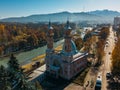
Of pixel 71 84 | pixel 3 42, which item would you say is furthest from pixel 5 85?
pixel 3 42

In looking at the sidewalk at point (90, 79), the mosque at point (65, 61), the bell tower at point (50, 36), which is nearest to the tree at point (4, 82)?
the mosque at point (65, 61)

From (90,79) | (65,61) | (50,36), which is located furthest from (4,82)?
(90,79)

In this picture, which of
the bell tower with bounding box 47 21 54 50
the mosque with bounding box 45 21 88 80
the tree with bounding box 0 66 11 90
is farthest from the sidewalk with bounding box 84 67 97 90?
the tree with bounding box 0 66 11 90

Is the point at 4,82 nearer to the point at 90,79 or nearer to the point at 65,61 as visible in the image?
the point at 65,61

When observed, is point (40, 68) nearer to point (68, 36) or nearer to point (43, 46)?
point (68, 36)

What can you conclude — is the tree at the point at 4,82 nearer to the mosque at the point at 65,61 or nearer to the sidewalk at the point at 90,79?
the mosque at the point at 65,61

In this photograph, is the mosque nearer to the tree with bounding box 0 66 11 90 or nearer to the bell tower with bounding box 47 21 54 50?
the bell tower with bounding box 47 21 54 50

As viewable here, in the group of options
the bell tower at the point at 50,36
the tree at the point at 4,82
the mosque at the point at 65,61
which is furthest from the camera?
the bell tower at the point at 50,36

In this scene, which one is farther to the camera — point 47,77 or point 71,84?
point 47,77
